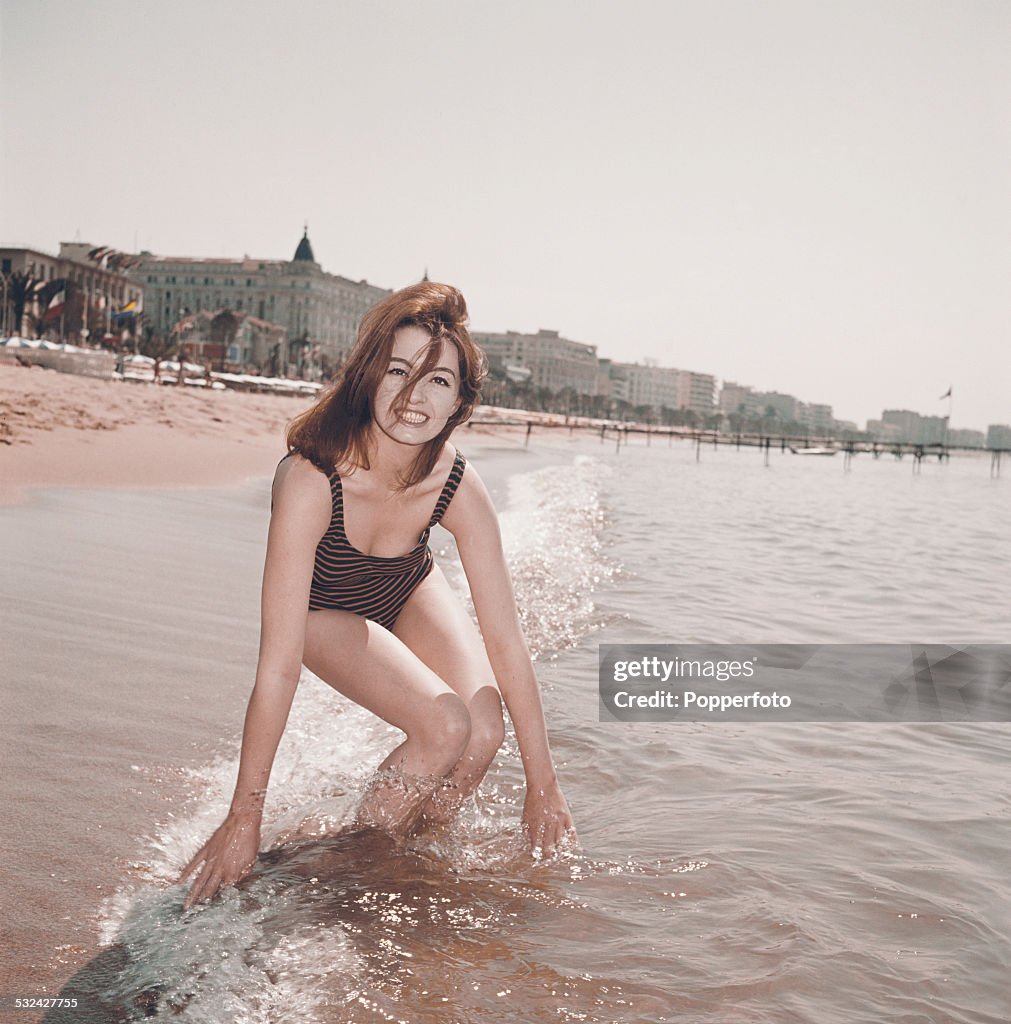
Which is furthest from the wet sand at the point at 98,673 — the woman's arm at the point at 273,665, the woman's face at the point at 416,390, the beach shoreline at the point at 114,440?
the woman's face at the point at 416,390

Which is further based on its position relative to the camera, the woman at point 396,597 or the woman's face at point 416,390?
the woman's face at point 416,390

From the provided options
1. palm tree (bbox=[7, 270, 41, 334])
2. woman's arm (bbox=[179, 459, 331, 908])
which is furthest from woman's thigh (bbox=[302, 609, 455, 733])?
palm tree (bbox=[7, 270, 41, 334])

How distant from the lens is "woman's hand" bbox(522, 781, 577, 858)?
9.55 feet

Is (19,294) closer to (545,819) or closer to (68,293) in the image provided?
(68,293)

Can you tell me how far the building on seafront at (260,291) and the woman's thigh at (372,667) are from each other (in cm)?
14050

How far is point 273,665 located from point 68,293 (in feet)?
266

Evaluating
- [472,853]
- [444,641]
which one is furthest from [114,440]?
[472,853]

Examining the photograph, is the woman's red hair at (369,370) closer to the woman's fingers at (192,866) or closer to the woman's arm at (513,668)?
the woman's arm at (513,668)

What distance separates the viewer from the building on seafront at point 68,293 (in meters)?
64.8

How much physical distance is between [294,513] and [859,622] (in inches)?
244

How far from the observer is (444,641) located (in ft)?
10.1

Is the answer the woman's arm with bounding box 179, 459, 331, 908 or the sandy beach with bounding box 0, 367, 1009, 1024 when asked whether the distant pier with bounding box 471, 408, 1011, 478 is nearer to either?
the sandy beach with bounding box 0, 367, 1009, 1024

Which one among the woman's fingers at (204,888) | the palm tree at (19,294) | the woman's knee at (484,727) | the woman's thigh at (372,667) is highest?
the palm tree at (19,294)

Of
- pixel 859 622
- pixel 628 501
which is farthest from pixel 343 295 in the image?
pixel 859 622
